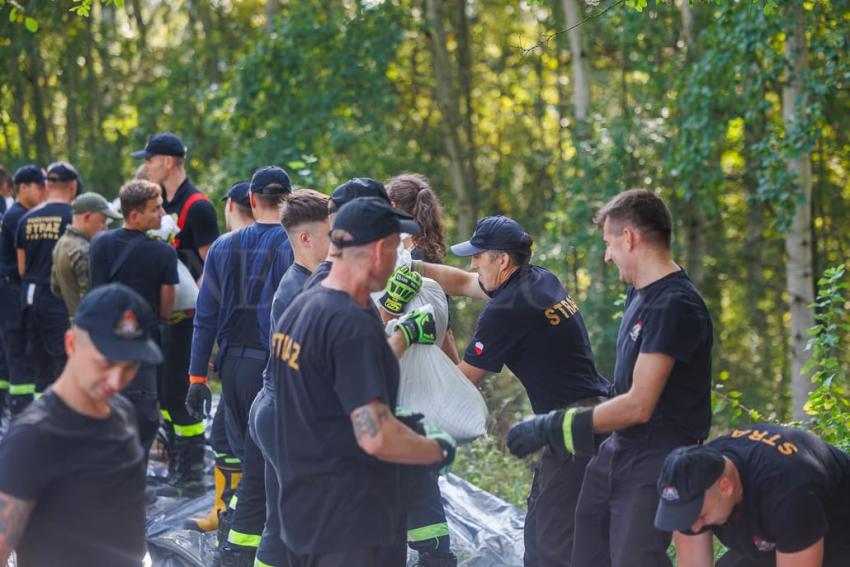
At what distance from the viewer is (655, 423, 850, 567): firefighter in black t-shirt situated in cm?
414

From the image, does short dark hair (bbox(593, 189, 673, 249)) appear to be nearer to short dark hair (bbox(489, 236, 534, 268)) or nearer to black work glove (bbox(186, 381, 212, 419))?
short dark hair (bbox(489, 236, 534, 268))

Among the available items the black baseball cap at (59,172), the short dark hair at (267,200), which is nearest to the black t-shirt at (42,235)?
the black baseball cap at (59,172)

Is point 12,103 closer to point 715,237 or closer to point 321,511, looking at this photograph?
point 715,237

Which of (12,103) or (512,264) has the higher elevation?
(12,103)

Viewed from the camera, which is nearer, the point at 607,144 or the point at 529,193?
the point at 607,144

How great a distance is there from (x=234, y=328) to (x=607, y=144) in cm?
848

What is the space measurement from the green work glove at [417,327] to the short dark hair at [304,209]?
713 millimetres

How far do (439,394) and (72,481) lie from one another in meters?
1.88

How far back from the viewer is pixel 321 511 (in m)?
4.04

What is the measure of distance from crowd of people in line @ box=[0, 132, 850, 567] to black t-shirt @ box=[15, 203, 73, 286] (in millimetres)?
2357

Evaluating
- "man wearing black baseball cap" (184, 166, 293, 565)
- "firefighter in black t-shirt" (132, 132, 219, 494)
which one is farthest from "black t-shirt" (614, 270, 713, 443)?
"firefighter in black t-shirt" (132, 132, 219, 494)

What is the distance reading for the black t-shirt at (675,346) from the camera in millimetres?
4520

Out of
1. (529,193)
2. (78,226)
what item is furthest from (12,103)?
(78,226)

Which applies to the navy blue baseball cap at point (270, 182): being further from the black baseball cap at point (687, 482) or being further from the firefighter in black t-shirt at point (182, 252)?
the black baseball cap at point (687, 482)
